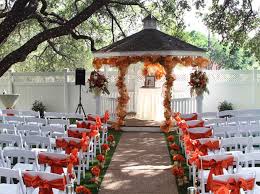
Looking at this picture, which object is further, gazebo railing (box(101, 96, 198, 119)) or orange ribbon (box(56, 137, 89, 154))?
gazebo railing (box(101, 96, 198, 119))

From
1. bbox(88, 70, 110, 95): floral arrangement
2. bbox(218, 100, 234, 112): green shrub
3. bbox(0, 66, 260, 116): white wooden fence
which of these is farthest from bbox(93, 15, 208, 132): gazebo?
bbox(218, 100, 234, 112): green shrub

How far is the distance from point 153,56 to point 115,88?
4.21 meters

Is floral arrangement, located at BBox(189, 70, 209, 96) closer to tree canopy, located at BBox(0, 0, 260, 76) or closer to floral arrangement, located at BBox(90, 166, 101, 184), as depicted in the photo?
tree canopy, located at BBox(0, 0, 260, 76)

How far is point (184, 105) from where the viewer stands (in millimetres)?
16672

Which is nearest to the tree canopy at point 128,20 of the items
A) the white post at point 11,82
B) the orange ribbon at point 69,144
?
the white post at point 11,82

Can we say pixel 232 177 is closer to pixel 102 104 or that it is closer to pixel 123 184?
pixel 123 184

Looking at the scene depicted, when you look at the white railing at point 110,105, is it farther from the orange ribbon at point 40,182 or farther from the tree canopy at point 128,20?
the orange ribbon at point 40,182

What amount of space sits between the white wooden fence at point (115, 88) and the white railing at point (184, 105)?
1858mm

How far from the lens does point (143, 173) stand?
374 inches

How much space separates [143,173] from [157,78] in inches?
365

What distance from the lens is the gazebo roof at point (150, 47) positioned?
15055 millimetres

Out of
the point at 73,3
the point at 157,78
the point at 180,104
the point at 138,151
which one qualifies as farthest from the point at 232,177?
the point at 73,3

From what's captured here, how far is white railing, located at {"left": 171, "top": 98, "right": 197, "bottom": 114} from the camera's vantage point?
54.0 feet

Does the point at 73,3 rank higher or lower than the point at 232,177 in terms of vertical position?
higher
